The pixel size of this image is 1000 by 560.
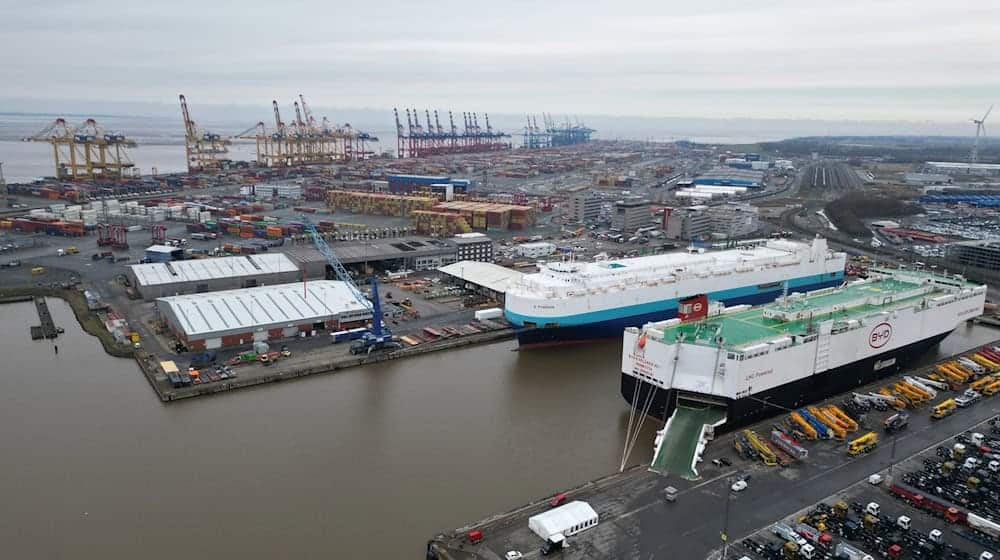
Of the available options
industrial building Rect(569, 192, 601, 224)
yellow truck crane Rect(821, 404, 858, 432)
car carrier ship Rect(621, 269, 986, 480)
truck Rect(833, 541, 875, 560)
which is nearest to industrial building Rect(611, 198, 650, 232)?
industrial building Rect(569, 192, 601, 224)

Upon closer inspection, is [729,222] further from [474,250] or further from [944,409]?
[944,409]

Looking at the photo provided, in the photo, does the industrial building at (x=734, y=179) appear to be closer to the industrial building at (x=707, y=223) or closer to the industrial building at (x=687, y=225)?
the industrial building at (x=707, y=223)

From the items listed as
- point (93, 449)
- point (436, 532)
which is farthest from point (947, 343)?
point (93, 449)

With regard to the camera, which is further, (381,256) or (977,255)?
(977,255)

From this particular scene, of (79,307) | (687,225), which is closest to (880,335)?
(687,225)

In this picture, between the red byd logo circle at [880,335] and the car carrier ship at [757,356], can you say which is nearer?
the car carrier ship at [757,356]

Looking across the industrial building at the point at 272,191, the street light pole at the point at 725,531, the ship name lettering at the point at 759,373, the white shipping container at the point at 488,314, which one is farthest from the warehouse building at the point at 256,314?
the industrial building at the point at 272,191

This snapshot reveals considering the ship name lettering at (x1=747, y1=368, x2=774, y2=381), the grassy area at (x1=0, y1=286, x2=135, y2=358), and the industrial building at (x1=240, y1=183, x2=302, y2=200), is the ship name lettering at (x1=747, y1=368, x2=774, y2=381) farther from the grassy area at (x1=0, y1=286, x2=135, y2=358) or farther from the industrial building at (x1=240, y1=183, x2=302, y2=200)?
the industrial building at (x1=240, y1=183, x2=302, y2=200)
